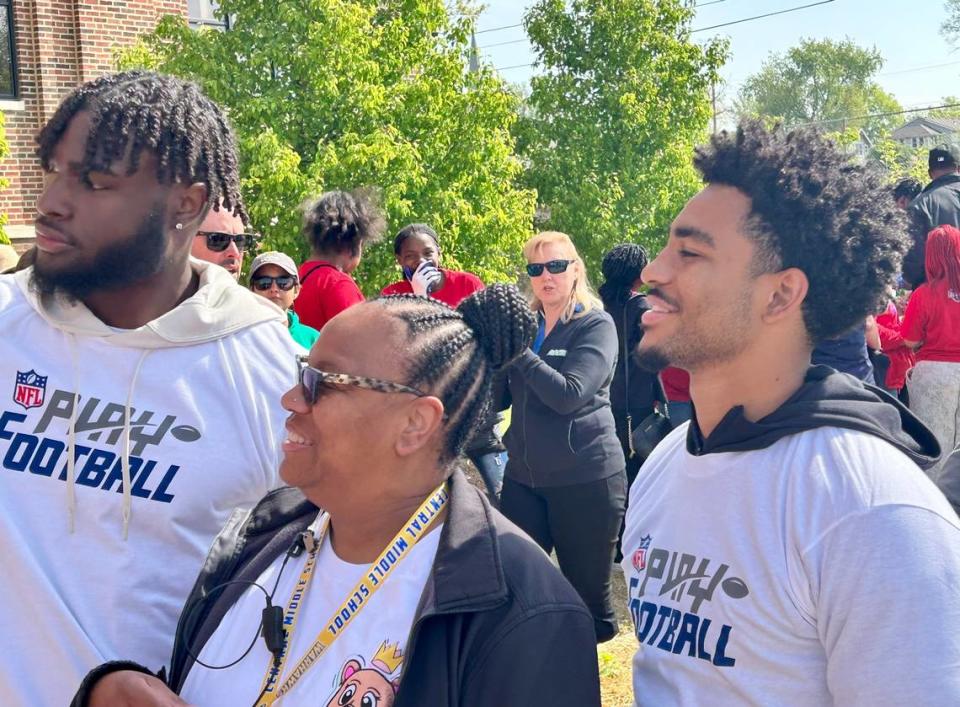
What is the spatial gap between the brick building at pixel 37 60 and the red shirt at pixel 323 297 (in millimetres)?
9042

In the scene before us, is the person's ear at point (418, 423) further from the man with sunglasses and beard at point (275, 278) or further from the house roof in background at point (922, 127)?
the house roof in background at point (922, 127)

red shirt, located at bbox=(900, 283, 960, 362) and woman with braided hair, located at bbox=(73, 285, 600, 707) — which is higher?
woman with braided hair, located at bbox=(73, 285, 600, 707)

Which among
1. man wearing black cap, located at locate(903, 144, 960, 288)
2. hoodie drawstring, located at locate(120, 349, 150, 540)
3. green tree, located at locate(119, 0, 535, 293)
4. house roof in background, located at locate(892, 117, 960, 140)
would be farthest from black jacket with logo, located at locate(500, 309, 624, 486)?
house roof in background, located at locate(892, 117, 960, 140)

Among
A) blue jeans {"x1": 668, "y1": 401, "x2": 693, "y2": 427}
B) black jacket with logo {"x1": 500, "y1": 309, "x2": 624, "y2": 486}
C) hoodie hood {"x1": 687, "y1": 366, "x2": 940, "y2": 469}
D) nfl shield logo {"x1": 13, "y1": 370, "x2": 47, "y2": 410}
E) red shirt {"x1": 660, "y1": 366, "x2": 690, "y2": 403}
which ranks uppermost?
hoodie hood {"x1": 687, "y1": 366, "x2": 940, "y2": 469}

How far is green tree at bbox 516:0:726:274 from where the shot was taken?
22.3 m

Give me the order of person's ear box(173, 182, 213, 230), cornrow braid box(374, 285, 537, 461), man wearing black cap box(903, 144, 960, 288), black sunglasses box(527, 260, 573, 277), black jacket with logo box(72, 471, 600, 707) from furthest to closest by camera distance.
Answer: man wearing black cap box(903, 144, 960, 288) < black sunglasses box(527, 260, 573, 277) < person's ear box(173, 182, 213, 230) < cornrow braid box(374, 285, 537, 461) < black jacket with logo box(72, 471, 600, 707)

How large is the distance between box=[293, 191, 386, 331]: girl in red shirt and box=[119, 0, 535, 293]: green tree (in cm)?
422

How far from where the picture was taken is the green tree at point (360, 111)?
35.4 ft

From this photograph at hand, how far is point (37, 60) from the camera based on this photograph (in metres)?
14.0

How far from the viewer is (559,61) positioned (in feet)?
75.9

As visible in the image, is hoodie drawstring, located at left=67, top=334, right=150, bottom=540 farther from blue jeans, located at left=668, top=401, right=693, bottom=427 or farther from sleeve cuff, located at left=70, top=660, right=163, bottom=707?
blue jeans, located at left=668, top=401, right=693, bottom=427

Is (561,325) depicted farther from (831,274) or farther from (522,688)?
(522,688)

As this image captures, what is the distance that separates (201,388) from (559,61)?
71.2 ft

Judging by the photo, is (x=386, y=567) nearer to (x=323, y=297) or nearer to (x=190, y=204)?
(x=190, y=204)
